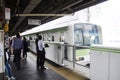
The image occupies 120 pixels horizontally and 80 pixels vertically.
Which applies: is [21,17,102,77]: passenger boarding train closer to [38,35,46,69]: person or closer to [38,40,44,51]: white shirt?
[38,35,46,69]: person

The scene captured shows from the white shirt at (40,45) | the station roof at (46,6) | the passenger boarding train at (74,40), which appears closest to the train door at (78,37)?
the passenger boarding train at (74,40)

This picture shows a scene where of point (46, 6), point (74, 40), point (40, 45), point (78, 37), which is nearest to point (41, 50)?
point (40, 45)

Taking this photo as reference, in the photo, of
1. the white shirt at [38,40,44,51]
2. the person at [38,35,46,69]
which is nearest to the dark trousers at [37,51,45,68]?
the person at [38,35,46,69]

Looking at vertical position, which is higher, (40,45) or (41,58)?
(40,45)

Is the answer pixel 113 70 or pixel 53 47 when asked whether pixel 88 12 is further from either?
pixel 113 70

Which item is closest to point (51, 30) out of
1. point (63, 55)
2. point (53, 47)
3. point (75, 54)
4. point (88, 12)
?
point (53, 47)

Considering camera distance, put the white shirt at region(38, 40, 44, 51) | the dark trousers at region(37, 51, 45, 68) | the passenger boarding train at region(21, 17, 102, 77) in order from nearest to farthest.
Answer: the passenger boarding train at region(21, 17, 102, 77) < the white shirt at region(38, 40, 44, 51) < the dark trousers at region(37, 51, 45, 68)

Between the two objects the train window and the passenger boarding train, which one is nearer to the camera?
the passenger boarding train

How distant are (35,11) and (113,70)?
648cm

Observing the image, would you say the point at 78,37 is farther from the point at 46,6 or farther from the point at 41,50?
the point at 46,6

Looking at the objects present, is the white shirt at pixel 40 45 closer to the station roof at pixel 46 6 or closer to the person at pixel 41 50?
the person at pixel 41 50

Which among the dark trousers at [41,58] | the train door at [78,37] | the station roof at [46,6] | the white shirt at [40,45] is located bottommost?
the dark trousers at [41,58]

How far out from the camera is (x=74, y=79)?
6418 mm

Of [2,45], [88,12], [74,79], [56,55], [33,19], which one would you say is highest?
[88,12]
